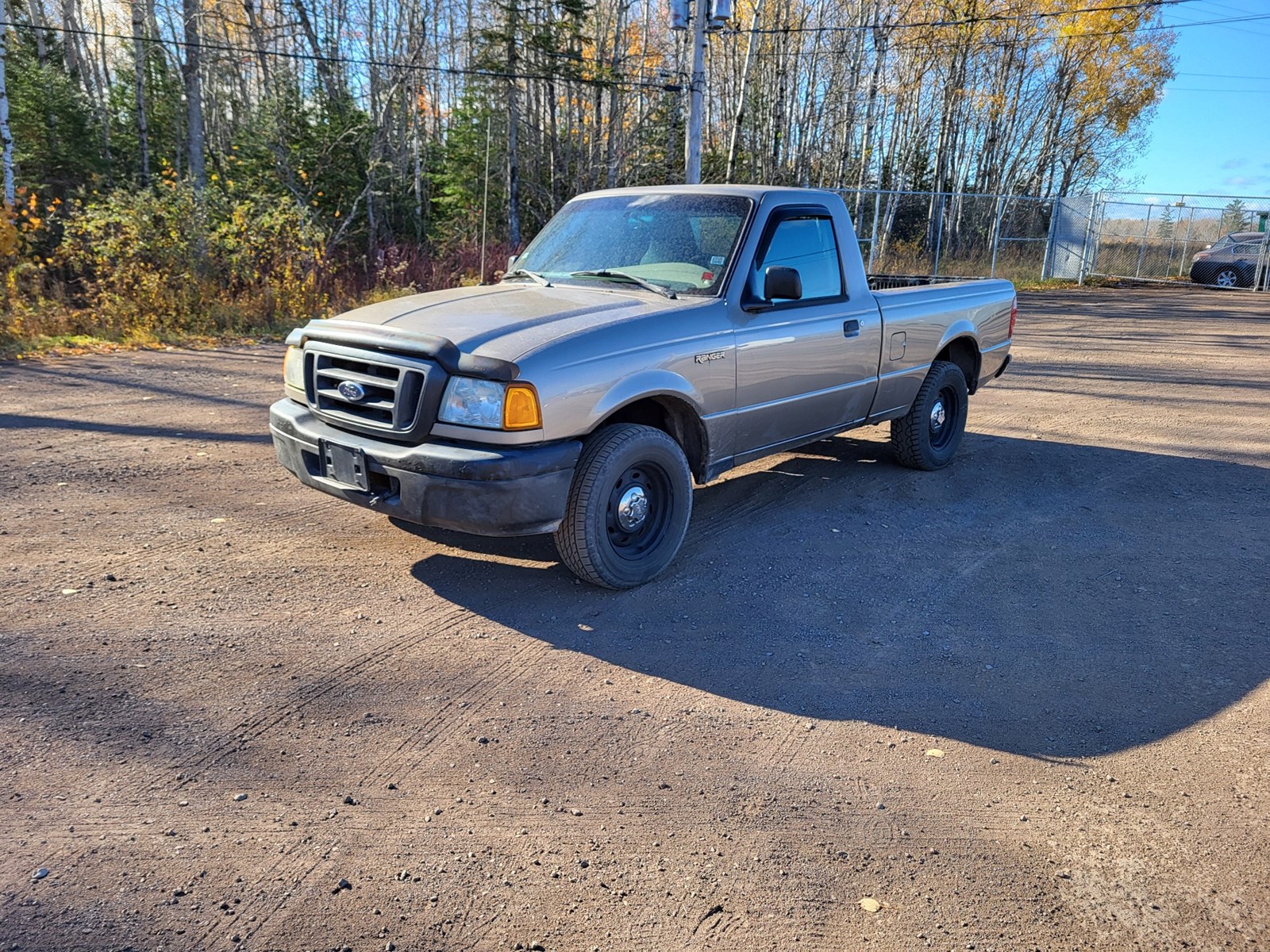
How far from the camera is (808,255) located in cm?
568

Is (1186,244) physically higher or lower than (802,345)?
higher

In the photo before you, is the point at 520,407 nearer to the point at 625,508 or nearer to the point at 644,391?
the point at 644,391

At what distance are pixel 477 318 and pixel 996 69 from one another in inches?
1438

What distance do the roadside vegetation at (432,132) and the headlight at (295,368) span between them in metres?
7.83

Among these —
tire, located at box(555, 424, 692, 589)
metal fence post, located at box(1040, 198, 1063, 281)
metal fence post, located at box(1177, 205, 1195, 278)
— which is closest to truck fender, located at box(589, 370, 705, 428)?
tire, located at box(555, 424, 692, 589)

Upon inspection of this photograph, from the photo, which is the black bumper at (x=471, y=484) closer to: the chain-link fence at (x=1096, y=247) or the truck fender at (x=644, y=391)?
the truck fender at (x=644, y=391)

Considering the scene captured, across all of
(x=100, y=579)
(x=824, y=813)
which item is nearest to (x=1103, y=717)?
(x=824, y=813)

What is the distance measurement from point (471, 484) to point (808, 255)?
9.24 ft

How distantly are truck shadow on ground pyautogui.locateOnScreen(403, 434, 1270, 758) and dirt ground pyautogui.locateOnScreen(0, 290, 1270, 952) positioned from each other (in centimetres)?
2

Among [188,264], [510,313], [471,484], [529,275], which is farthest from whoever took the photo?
[188,264]

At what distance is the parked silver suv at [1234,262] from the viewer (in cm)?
2648

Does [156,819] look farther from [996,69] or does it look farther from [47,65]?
[996,69]

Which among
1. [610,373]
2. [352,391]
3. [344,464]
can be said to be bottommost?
[344,464]

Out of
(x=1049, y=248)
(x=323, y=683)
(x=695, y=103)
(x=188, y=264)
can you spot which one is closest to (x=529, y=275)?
(x=323, y=683)
